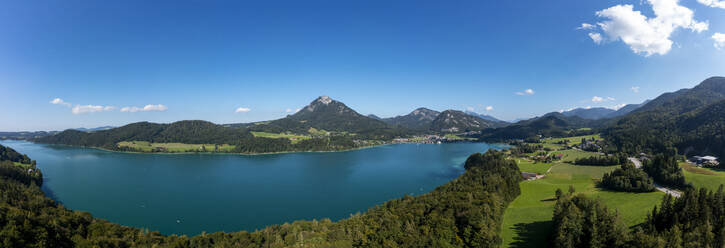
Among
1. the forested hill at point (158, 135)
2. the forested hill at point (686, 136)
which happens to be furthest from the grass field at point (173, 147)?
the forested hill at point (686, 136)

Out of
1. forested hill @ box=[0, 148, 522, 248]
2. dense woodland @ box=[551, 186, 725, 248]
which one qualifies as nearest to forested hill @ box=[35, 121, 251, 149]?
forested hill @ box=[0, 148, 522, 248]

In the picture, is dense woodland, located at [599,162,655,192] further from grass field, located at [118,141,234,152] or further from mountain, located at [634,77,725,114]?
grass field, located at [118,141,234,152]

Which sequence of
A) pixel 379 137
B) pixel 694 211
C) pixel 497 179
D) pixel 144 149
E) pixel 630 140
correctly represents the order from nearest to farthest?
pixel 694 211, pixel 497 179, pixel 630 140, pixel 144 149, pixel 379 137

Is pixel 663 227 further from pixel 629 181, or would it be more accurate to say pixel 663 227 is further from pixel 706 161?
pixel 706 161

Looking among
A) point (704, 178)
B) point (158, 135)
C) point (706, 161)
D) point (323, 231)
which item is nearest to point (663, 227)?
point (323, 231)

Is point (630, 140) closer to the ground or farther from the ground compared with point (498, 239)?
farther from the ground

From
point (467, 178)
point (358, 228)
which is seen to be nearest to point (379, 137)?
point (467, 178)

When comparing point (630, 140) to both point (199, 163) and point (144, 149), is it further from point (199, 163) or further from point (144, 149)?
point (144, 149)
